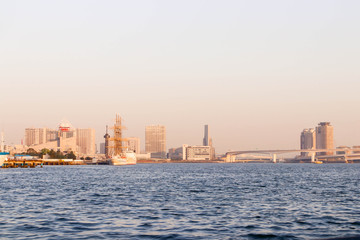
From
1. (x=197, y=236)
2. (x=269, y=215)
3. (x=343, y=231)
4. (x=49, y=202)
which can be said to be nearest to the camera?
(x=197, y=236)

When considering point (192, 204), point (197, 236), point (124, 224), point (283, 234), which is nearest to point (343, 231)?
point (283, 234)

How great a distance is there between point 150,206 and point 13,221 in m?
13.2

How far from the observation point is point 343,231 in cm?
3033

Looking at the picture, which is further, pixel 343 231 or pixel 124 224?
pixel 124 224

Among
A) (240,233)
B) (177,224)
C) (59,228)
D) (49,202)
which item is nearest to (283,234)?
(240,233)

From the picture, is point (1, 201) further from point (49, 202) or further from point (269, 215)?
point (269, 215)

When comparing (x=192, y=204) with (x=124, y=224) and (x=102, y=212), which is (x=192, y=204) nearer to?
(x=102, y=212)

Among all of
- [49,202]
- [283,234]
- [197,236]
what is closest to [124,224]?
[197,236]

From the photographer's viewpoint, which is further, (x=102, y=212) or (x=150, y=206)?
(x=150, y=206)

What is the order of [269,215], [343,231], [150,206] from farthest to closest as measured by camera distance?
1. [150,206]
2. [269,215]
3. [343,231]

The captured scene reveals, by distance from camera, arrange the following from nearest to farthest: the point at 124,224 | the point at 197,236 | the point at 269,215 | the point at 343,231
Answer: the point at 197,236 → the point at 343,231 → the point at 124,224 → the point at 269,215

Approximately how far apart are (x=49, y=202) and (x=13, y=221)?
13.5m

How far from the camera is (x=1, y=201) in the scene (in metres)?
48.2

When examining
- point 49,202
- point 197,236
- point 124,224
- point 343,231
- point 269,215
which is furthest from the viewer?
point 49,202
